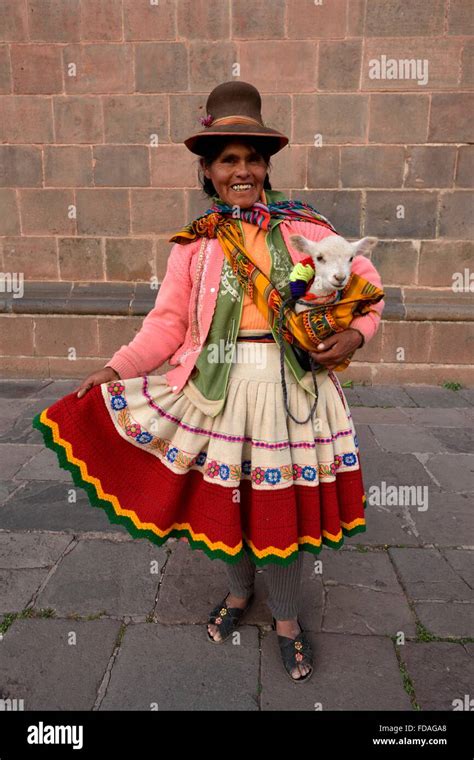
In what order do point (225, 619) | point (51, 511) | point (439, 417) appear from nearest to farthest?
point (225, 619), point (51, 511), point (439, 417)

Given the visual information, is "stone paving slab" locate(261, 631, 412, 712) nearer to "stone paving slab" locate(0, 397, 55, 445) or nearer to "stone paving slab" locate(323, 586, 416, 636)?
"stone paving slab" locate(323, 586, 416, 636)

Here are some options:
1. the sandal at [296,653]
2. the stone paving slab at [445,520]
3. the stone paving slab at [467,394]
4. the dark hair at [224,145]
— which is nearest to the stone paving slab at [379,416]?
the stone paving slab at [467,394]

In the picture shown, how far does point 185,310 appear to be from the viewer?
2.17 meters

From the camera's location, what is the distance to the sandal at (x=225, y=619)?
231cm

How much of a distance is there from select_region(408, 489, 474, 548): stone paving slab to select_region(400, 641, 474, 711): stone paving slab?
2.83ft

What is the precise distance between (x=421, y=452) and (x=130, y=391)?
9.66 ft

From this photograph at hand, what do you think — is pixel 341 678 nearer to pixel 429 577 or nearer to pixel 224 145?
pixel 429 577

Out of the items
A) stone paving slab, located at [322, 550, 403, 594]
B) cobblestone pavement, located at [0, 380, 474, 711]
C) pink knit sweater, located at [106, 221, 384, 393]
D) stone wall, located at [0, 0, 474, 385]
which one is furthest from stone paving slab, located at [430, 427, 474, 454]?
pink knit sweater, located at [106, 221, 384, 393]

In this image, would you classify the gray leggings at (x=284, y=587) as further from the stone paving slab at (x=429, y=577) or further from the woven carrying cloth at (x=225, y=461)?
the stone paving slab at (x=429, y=577)

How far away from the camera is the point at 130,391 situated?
2.08 m

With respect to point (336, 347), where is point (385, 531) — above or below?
below

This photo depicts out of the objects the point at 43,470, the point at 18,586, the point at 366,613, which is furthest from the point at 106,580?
the point at 43,470

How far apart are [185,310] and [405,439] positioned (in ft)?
9.82

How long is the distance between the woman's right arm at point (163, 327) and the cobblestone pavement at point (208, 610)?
45.9 inches
